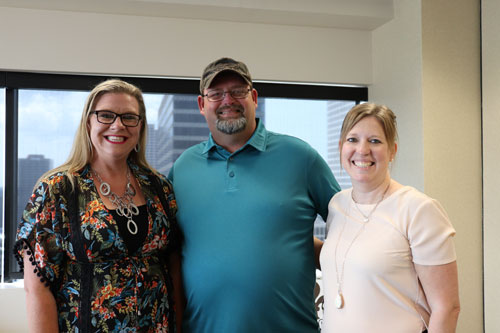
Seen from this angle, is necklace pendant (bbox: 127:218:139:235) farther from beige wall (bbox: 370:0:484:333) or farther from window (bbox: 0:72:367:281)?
beige wall (bbox: 370:0:484:333)

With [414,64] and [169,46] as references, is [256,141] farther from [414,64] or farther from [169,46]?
[414,64]

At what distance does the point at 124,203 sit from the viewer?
1.71m

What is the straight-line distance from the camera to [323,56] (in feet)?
12.5

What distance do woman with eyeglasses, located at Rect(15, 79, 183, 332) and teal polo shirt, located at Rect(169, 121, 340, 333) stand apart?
0.40 feet

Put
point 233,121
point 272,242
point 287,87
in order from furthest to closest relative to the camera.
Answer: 1. point 287,87
2. point 233,121
3. point 272,242

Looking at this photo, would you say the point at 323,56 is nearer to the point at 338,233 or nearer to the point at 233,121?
the point at 233,121

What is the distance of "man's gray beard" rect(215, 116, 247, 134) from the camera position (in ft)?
6.19

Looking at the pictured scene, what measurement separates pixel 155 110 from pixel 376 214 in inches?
101

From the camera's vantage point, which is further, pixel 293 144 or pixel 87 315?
pixel 293 144

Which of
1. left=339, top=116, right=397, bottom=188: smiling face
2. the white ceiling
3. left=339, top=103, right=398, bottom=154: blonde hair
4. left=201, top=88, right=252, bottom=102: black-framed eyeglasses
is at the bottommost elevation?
left=339, top=116, right=397, bottom=188: smiling face

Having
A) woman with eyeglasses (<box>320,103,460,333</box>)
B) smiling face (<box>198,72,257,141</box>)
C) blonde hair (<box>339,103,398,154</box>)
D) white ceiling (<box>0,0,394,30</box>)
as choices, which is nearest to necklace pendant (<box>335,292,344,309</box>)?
woman with eyeglasses (<box>320,103,460,333</box>)

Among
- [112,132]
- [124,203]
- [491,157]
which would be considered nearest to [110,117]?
[112,132]

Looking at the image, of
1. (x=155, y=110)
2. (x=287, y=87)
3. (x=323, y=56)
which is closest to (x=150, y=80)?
(x=155, y=110)

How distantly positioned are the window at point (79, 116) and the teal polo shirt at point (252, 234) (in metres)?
1.85
